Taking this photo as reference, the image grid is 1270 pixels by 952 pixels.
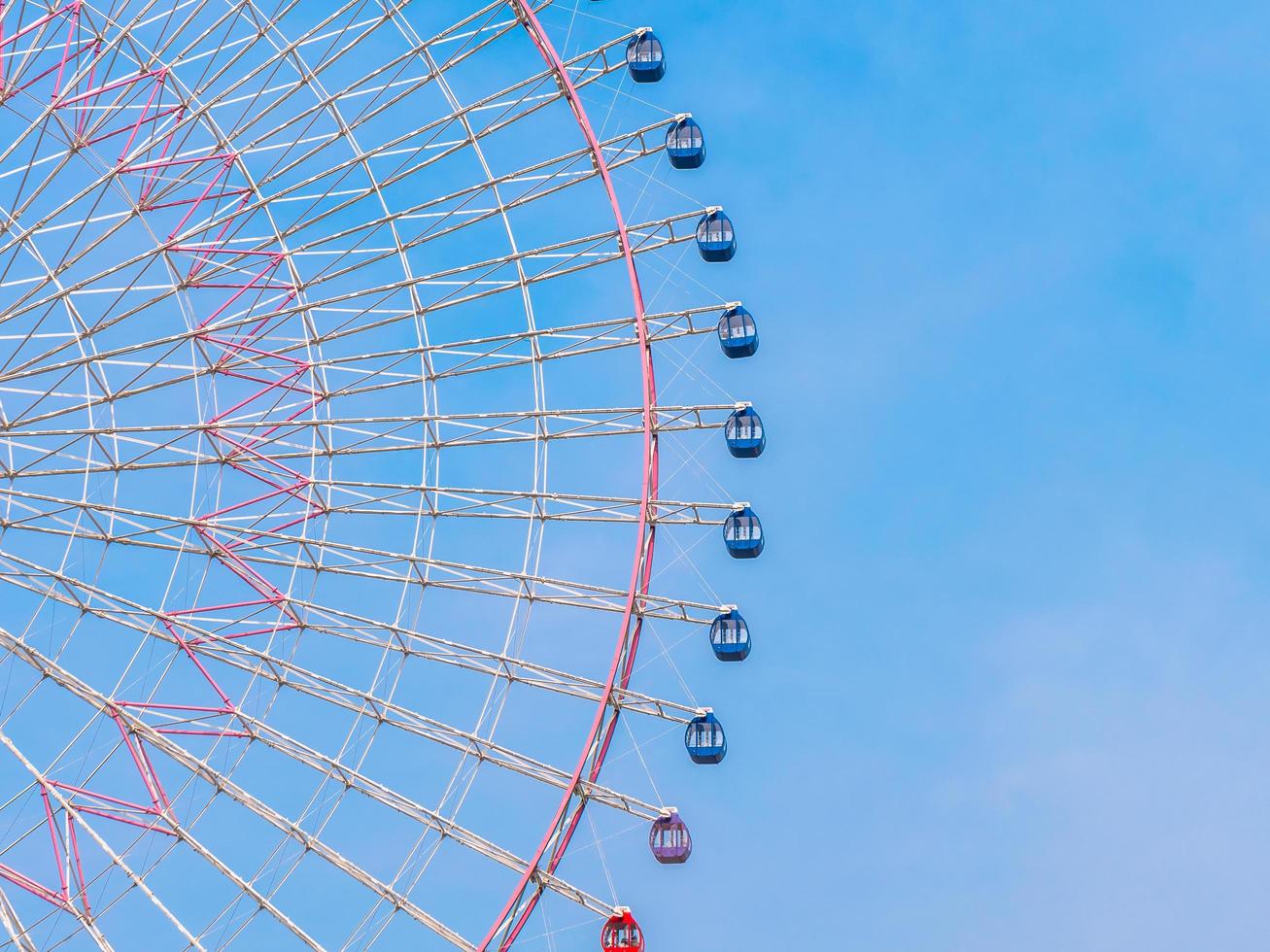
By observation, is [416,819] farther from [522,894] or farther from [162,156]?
[162,156]

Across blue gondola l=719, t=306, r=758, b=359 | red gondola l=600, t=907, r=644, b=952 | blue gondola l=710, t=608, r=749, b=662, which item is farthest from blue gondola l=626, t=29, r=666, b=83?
red gondola l=600, t=907, r=644, b=952

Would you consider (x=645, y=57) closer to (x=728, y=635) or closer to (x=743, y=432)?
(x=743, y=432)

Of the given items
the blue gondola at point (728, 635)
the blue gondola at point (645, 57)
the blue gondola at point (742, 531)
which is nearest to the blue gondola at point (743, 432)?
the blue gondola at point (742, 531)

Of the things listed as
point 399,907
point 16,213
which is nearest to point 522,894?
point 399,907

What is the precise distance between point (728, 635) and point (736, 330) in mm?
5947

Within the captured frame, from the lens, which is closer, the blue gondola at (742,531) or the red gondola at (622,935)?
the red gondola at (622,935)

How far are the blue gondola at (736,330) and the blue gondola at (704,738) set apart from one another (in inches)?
286

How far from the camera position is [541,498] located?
56.4m

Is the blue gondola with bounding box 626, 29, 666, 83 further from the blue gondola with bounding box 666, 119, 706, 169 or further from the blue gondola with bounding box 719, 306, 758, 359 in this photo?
the blue gondola with bounding box 719, 306, 758, 359

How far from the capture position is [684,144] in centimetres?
5816

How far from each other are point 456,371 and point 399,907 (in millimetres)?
10349

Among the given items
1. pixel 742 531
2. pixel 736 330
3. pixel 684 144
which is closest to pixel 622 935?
pixel 742 531

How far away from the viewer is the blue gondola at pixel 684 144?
191 feet

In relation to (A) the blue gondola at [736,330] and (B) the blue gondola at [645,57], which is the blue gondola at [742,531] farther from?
(B) the blue gondola at [645,57]
